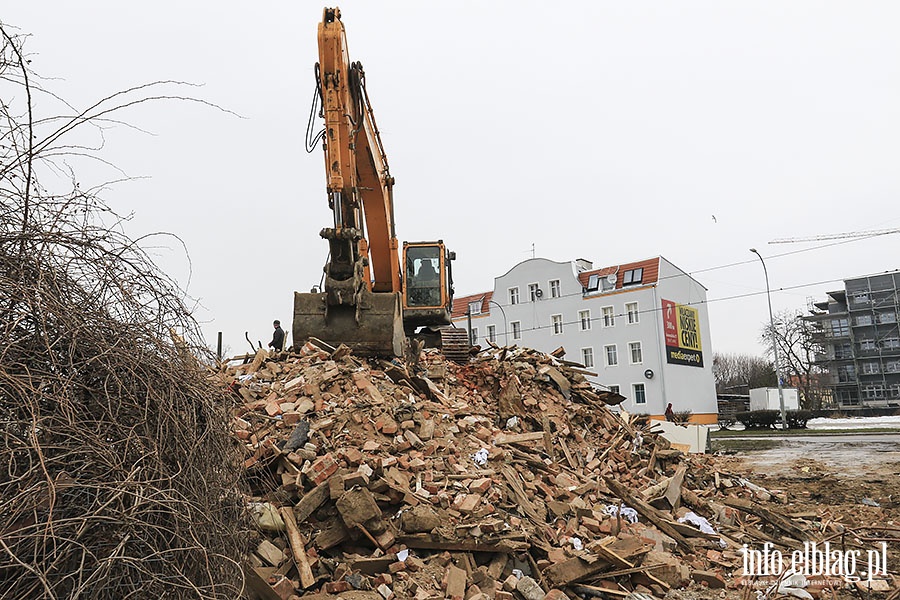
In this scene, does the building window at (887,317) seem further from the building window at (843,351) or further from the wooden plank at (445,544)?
the wooden plank at (445,544)

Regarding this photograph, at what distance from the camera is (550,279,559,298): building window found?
42.7 metres

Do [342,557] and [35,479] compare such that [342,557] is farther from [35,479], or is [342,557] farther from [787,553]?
[787,553]

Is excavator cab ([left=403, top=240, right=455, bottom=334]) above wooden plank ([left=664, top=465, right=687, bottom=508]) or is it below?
above

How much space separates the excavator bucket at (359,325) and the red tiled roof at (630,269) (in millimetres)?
32592

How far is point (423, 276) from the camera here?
1197 centimetres

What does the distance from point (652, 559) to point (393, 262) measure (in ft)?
23.0

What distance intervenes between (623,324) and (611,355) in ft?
6.92

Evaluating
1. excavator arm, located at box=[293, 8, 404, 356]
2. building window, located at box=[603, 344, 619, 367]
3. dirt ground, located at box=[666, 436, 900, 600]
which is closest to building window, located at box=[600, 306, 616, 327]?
building window, located at box=[603, 344, 619, 367]

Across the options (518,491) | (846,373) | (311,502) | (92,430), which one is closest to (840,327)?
(846,373)

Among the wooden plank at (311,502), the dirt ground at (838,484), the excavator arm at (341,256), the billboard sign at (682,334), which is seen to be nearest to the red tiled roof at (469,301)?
the billboard sign at (682,334)

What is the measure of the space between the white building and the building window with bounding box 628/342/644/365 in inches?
2.4

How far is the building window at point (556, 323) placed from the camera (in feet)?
139

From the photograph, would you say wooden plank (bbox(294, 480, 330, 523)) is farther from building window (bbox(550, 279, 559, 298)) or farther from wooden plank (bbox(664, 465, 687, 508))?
building window (bbox(550, 279, 559, 298))

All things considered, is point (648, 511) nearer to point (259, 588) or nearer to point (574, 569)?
point (574, 569)
